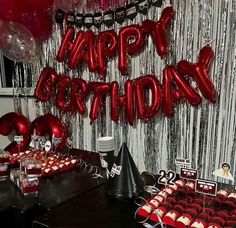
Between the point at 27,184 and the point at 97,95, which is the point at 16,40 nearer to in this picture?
the point at 97,95

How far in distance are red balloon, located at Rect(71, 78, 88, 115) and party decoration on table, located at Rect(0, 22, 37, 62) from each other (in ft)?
1.21

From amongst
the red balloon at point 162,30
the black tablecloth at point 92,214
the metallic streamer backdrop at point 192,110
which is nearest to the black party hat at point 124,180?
the black tablecloth at point 92,214

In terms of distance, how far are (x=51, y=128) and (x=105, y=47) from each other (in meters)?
0.68

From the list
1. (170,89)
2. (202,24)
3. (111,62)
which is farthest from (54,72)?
(202,24)

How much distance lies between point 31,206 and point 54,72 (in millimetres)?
1124

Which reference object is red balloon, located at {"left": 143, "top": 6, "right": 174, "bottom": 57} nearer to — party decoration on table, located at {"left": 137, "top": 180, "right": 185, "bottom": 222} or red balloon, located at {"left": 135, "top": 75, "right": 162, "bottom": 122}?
red balloon, located at {"left": 135, "top": 75, "right": 162, "bottom": 122}

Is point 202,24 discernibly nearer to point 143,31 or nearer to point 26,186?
point 143,31

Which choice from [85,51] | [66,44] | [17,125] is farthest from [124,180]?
[17,125]

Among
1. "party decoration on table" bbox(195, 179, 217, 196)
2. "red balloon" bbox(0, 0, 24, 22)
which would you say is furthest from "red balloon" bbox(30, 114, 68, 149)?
"party decoration on table" bbox(195, 179, 217, 196)

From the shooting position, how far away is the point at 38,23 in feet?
6.50

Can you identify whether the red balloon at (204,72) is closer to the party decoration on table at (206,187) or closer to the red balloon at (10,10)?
the party decoration on table at (206,187)

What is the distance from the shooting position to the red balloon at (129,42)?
1.62m

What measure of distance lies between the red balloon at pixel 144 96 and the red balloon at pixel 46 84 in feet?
2.36

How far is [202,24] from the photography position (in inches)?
59.6
